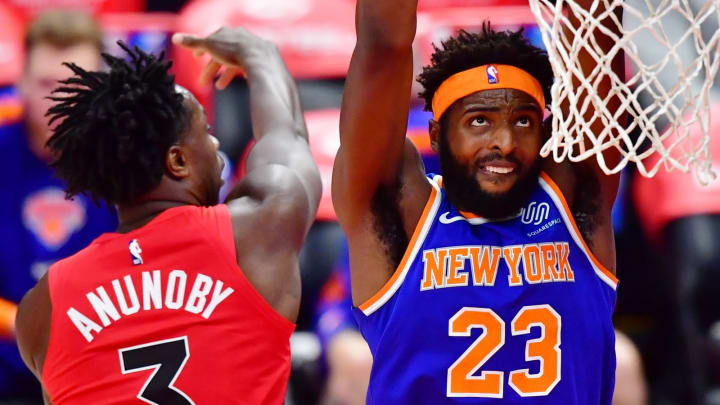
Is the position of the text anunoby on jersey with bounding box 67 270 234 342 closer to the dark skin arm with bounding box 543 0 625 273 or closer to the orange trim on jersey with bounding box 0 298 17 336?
the dark skin arm with bounding box 543 0 625 273

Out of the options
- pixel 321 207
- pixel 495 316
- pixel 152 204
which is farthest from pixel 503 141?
pixel 321 207

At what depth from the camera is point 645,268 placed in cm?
511

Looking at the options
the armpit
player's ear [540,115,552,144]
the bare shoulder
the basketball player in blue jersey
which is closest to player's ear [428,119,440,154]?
the basketball player in blue jersey

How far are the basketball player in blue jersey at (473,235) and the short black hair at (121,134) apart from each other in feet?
1.50

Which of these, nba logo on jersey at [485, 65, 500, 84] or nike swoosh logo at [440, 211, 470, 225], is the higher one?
nba logo on jersey at [485, 65, 500, 84]

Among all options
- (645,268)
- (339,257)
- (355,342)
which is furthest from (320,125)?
(645,268)

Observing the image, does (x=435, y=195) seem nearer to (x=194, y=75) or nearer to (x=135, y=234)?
(x=135, y=234)

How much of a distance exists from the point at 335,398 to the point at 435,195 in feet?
6.51

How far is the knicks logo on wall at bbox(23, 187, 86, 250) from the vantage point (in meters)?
4.96

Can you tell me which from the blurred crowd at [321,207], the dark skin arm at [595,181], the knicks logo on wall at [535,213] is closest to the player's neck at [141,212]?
the knicks logo on wall at [535,213]

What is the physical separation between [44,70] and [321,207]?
1.46 meters

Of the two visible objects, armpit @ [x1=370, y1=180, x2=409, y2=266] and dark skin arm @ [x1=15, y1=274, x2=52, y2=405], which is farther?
armpit @ [x1=370, y1=180, x2=409, y2=266]

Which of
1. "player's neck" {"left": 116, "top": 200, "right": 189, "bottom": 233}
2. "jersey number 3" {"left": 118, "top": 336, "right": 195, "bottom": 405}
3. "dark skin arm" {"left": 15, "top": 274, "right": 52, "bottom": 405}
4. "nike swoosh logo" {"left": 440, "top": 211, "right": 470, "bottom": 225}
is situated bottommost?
"jersey number 3" {"left": 118, "top": 336, "right": 195, "bottom": 405}

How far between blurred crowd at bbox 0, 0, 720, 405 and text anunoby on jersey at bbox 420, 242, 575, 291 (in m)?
1.93
